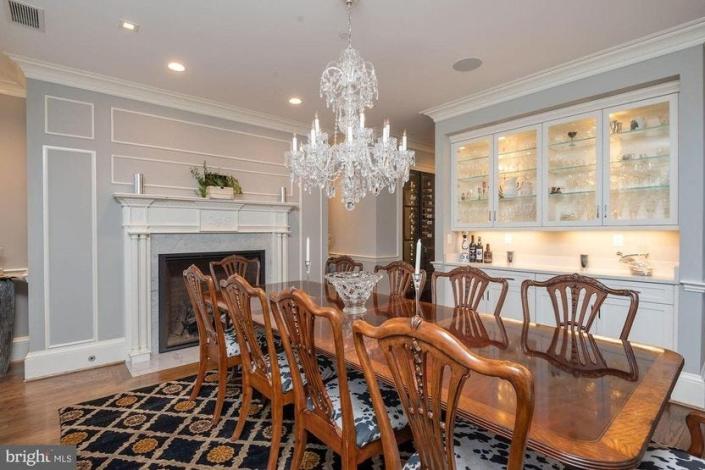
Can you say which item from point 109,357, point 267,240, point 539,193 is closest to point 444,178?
point 539,193

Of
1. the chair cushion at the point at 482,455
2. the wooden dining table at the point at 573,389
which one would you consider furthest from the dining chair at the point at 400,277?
the chair cushion at the point at 482,455

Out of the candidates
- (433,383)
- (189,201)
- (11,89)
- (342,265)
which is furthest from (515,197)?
(11,89)

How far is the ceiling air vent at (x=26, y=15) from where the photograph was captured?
2.19 metres

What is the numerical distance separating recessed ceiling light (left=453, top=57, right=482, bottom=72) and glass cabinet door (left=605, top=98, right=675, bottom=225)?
120 cm

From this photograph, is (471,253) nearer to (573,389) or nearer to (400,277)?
(400,277)

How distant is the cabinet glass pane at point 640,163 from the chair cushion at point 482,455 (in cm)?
250

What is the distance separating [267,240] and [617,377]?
→ 11.7 feet

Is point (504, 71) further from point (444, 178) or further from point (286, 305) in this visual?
point (286, 305)

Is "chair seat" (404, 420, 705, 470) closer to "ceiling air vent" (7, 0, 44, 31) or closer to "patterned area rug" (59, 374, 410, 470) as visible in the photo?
"patterned area rug" (59, 374, 410, 470)

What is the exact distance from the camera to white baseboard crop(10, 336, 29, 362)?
3279mm

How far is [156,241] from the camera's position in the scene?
11.3 ft

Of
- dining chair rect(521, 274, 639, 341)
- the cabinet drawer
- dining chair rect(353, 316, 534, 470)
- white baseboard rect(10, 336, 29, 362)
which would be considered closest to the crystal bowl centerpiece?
dining chair rect(521, 274, 639, 341)

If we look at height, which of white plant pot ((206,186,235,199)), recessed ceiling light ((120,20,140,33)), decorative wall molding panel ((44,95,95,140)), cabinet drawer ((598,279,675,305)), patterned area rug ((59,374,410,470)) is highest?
recessed ceiling light ((120,20,140,33))

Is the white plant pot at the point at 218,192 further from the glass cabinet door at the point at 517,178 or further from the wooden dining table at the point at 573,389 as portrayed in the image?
the glass cabinet door at the point at 517,178
